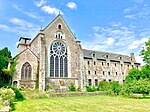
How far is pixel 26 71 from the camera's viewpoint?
106 feet

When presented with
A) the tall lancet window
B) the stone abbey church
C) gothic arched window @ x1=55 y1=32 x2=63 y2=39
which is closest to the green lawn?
the stone abbey church

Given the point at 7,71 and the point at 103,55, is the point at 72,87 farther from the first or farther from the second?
the point at 103,55

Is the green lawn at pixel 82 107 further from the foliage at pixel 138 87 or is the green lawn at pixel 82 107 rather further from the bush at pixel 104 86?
the bush at pixel 104 86

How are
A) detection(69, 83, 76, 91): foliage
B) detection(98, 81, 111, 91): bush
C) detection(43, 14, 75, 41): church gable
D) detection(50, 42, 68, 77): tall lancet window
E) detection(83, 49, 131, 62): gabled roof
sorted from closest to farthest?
detection(69, 83, 76, 91): foliage
detection(50, 42, 68, 77): tall lancet window
detection(43, 14, 75, 41): church gable
detection(98, 81, 111, 91): bush
detection(83, 49, 131, 62): gabled roof

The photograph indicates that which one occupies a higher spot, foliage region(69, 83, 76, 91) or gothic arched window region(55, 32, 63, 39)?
gothic arched window region(55, 32, 63, 39)

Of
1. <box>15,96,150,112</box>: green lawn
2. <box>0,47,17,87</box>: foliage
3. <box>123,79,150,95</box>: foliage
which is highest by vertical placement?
<box>0,47,17,87</box>: foliage

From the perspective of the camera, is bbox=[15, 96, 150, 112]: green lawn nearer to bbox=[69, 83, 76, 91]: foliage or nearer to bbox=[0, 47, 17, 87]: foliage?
bbox=[0, 47, 17, 87]: foliage

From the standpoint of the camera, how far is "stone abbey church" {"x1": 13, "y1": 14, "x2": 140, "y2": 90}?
32.1 meters

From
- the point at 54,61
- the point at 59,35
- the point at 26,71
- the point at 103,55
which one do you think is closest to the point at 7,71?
the point at 26,71

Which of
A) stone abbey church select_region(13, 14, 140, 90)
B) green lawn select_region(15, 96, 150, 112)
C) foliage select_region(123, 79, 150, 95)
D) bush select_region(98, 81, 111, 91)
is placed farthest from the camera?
bush select_region(98, 81, 111, 91)

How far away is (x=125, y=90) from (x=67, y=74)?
13.7 metres

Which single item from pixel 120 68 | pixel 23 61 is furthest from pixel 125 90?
pixel 120 68

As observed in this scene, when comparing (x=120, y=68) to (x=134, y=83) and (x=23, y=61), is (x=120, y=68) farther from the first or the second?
(x=23, y=61)

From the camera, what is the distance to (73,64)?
124 ft
